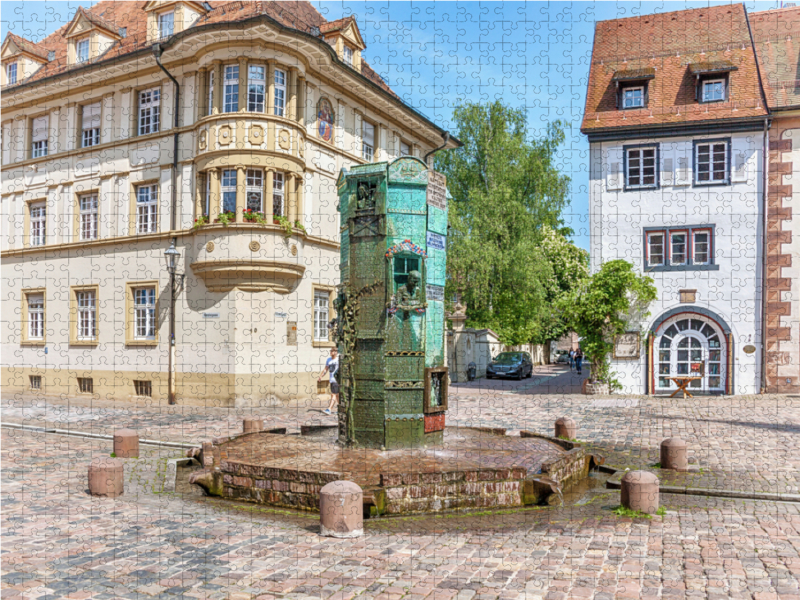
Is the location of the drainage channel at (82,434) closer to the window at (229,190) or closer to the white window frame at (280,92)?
the window at (229,190)

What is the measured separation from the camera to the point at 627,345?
24016 millimetres

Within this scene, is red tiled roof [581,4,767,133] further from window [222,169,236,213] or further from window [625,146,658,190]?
window [222,169,236,213]

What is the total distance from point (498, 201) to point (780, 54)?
11353mm

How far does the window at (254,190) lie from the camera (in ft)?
65.9

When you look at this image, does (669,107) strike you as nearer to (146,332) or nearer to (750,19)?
(750,19)

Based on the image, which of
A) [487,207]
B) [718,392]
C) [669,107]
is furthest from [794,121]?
[487,207]

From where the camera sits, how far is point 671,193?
23516 mm

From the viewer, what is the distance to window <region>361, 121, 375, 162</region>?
78.4ft

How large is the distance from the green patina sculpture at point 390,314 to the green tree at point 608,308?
48.9ft

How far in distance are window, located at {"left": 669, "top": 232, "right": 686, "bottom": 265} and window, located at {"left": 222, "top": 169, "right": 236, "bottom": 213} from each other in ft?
44.1

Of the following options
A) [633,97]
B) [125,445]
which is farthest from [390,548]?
[633,97]

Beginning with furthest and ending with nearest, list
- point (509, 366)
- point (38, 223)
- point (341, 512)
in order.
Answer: point (509, 366), point (38, 223), point (341, 512)

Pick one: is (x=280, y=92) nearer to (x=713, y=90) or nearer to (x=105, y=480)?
(x=713, y=90)

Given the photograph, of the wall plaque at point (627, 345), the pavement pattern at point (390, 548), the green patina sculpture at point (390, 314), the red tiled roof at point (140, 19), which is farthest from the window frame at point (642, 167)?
the green patina sculpture at point (390, 314)
